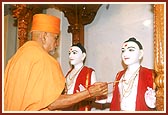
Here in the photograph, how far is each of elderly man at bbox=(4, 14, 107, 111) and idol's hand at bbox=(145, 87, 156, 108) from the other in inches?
6.8

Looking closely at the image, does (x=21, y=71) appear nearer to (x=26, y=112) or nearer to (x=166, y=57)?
(x=26, y=112)

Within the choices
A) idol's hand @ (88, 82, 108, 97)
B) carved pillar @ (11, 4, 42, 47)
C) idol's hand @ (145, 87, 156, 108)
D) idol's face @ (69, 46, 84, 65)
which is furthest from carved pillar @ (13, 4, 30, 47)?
idol's hand @ (145, 87, 156, 108)

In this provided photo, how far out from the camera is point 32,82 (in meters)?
1.25

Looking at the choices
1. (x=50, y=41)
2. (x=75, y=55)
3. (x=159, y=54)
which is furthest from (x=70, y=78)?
(x=159, y=54)

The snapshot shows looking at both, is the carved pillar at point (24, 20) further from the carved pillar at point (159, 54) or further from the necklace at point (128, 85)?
the carved pillar at point (159, 54)

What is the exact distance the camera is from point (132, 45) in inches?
54.2

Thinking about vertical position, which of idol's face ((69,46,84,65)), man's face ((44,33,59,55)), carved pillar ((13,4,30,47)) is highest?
carved pillar ((13,4,30,47))

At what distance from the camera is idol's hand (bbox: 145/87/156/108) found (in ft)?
4.17

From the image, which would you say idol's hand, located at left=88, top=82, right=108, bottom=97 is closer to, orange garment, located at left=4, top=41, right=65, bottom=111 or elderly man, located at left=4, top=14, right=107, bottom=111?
elderly man, located at left=4, top=14, right=107, bottom=111

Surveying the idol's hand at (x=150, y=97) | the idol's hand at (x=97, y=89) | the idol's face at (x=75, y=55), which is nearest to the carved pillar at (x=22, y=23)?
the idol's face at (x=75, y=55)

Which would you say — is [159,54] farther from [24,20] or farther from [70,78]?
[24,20]

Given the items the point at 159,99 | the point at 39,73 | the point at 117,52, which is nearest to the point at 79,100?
the point at 39,73

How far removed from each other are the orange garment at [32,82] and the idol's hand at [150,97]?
1.14ft

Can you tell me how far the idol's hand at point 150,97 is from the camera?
127 cm
